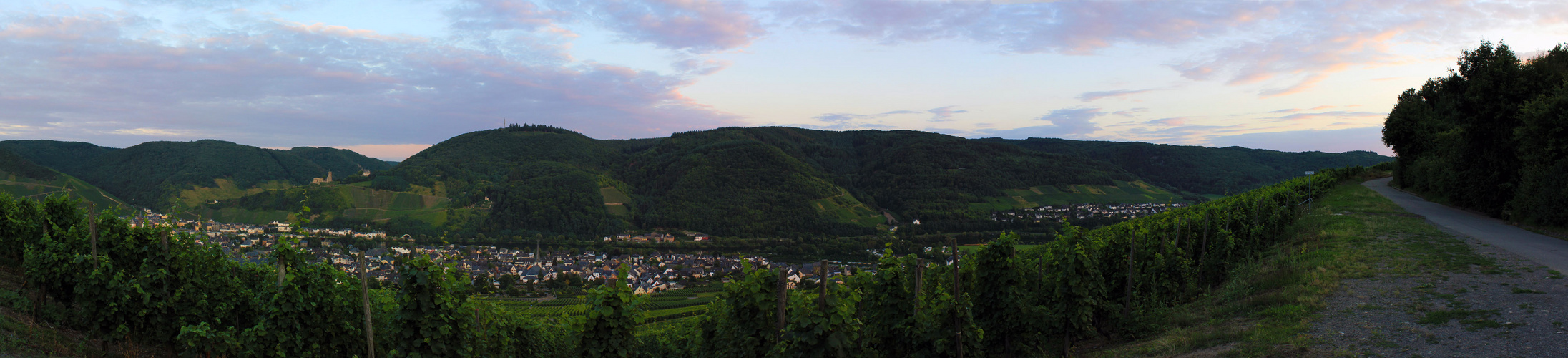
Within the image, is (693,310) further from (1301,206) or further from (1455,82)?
(1455,82)

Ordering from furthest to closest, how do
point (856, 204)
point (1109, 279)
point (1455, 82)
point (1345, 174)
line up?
point (856, 204) → point (1345, 174) → point (1455, 82) → point (1109, 279)

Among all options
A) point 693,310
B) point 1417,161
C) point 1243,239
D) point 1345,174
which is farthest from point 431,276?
point 1345,174

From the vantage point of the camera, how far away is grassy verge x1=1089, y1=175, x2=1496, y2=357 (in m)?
6.60

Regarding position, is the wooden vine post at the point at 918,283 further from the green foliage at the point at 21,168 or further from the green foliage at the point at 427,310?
the green foliage at the point at 21,168

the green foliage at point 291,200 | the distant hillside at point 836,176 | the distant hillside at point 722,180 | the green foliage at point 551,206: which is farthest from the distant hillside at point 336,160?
the distant hillside at point 836,176

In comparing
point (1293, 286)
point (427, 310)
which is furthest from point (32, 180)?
point (1293, 286)

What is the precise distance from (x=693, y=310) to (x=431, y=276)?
78.6ft

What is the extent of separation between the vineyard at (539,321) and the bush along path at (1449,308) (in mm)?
2263

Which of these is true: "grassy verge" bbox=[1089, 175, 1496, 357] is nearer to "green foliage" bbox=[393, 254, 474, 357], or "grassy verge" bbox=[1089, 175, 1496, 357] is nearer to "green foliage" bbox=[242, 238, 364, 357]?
"green foliage" bbox=[393, 254, 474, 357]

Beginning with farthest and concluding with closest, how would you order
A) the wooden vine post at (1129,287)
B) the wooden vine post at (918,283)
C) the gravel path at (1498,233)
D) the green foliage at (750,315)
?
the gravel path at (1498,233) → the wooden vine post at (1129,287) → the wooden vine post at (918,283) → the green foliage at (750,315)

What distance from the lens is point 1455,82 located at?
21.0 metres

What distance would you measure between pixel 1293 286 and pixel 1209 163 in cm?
13089

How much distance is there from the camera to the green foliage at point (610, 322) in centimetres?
568

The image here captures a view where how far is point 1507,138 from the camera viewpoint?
17.4 meters
